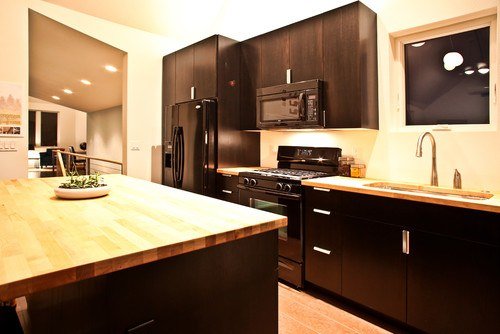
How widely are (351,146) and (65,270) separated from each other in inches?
106

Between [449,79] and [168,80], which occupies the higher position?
[168,80]

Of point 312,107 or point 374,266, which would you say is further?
point 312,107

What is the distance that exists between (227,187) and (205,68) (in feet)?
4.70

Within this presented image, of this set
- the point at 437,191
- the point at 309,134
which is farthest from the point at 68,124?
the point at 437,191

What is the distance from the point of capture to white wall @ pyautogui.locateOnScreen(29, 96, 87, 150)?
38.6 feet

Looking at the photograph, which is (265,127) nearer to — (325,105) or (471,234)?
(325,105)

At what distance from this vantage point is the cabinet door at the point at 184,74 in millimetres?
3957

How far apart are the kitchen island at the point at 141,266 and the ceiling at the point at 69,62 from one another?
325 cm

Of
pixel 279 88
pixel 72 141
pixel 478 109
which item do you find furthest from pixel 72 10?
pixel 72 141

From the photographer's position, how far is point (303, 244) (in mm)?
2650

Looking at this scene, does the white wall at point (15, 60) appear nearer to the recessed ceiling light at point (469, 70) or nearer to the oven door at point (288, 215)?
the oven door at point (288, 215)

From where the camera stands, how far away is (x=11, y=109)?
3.21 m

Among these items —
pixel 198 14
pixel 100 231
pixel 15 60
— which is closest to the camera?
pixel 100 231

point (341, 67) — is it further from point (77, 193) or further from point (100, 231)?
point (100, 231)
